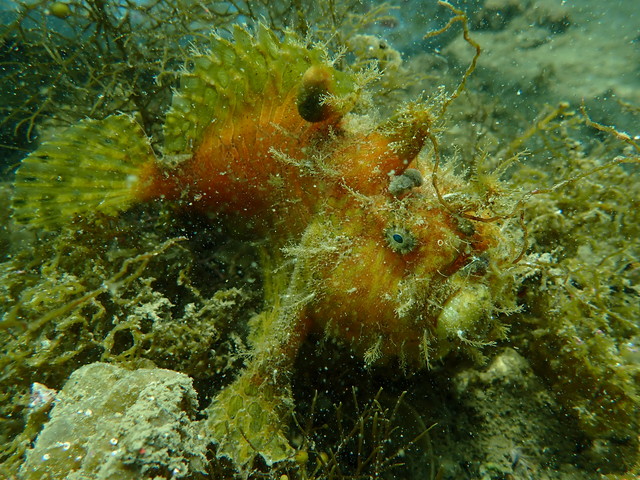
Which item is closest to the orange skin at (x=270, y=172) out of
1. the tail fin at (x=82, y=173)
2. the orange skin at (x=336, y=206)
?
the orange skin at (x=336, y=206)

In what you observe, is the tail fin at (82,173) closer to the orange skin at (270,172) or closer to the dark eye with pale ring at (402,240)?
the orange skin at (270,172)

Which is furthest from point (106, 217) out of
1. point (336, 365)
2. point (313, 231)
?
point (336, 365)

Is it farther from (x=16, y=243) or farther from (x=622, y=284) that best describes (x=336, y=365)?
(x=16, y=243)

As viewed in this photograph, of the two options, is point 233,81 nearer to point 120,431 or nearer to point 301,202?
point 301,202

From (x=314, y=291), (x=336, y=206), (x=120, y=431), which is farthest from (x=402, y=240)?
(x=120, y=431)

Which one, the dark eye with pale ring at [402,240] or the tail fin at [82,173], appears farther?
the tail fin at [82,173]

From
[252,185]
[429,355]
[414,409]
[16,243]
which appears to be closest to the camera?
[429,355]
